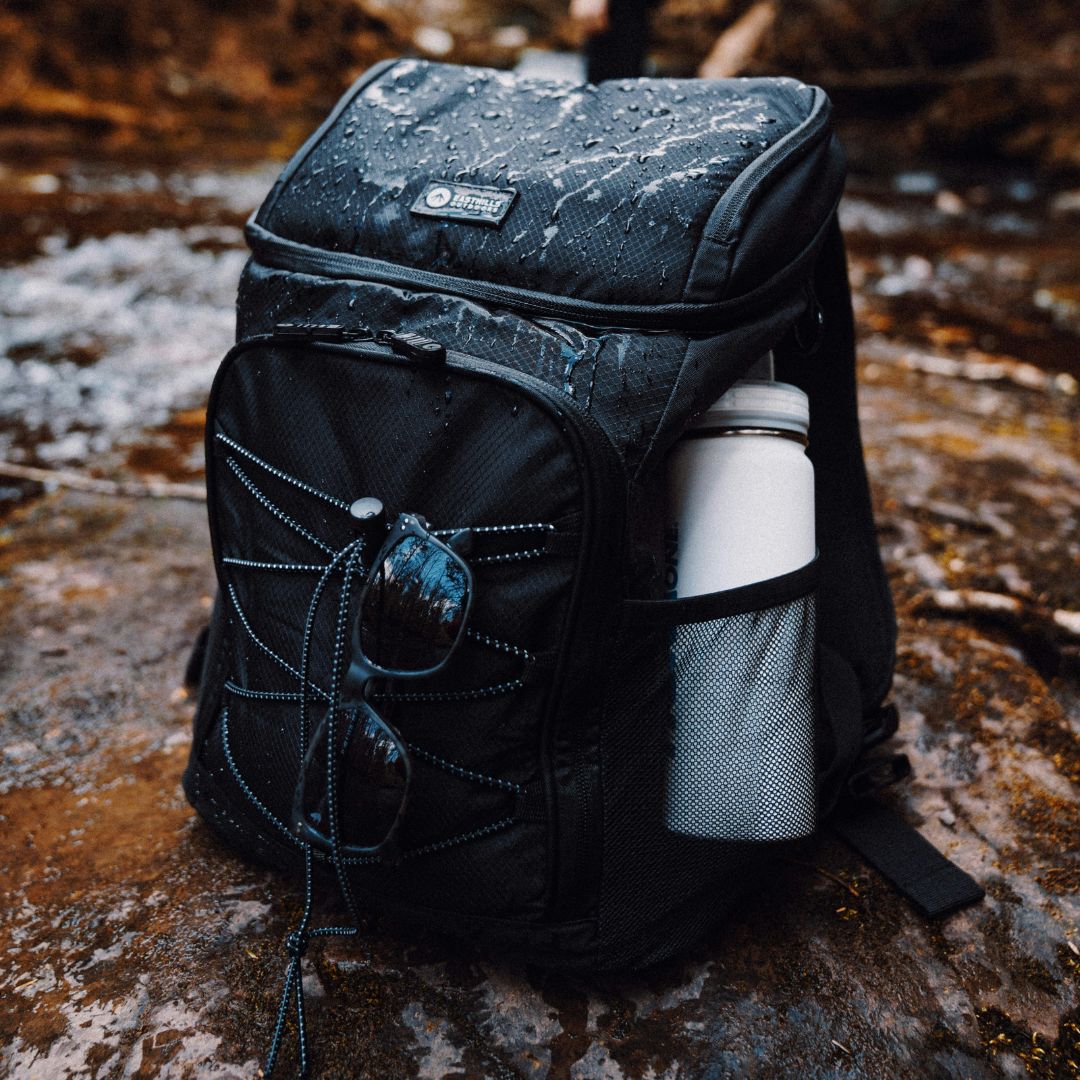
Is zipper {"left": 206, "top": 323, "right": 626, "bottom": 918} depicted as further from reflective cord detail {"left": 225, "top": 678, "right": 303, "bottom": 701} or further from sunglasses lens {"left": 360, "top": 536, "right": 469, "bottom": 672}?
reflective cord detail {"left": 225, "top": 678, "right": 303, "bottom": 701}

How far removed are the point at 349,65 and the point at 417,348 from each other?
1242cm

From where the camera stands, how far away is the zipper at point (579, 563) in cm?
90

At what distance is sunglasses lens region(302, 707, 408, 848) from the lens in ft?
3.00

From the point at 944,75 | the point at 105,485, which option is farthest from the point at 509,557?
the point at 944,75

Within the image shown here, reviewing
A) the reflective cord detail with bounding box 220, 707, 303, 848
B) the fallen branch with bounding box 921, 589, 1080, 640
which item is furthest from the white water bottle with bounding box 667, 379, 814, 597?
the fallen branch with bounding box 921, 589, 1080, 640

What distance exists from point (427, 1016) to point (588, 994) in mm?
173

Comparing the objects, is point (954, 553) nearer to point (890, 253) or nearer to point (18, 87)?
point (890, 253)

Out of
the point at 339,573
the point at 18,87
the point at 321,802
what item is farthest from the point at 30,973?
the point at 18,87

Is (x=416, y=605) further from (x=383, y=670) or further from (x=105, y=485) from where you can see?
(x=105, y=485)

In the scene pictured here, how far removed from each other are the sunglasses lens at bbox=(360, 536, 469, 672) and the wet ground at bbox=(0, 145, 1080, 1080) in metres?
0.36

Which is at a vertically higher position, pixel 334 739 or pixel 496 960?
pixel 334 739

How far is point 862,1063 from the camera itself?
0.92 meters

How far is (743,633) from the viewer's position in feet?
3.30

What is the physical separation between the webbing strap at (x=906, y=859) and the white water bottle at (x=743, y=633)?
19cm
